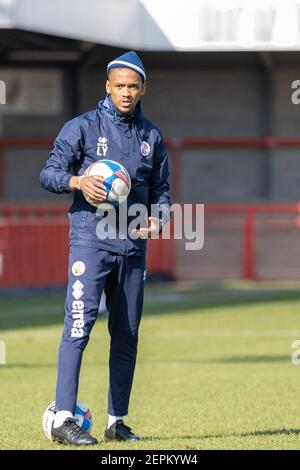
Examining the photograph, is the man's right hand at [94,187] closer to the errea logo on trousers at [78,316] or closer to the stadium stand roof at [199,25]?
the errea logo on trousers at [78,316]

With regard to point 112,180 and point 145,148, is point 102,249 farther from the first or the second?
point 145,148

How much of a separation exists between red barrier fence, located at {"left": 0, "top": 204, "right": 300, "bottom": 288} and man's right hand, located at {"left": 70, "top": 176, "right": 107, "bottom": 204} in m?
14.2

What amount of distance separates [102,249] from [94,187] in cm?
44

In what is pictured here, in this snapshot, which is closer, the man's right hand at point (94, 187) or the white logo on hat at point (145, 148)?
the man's right hand at point (94, 187)

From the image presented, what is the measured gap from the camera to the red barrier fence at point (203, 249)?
21.8 metres

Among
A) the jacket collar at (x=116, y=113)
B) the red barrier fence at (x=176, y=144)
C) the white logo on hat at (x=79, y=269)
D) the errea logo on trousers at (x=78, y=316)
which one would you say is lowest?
the errea logo on trousers at (x=78, y=316)

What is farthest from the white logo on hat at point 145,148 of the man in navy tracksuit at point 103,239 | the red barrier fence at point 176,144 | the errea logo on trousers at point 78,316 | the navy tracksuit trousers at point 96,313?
the red barrier fence at point 176,144

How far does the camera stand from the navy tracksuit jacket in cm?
757

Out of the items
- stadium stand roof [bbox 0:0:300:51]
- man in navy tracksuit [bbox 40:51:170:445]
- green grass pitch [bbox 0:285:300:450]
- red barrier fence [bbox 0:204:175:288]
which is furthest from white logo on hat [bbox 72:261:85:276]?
stadium stand roof [bbox 0:0:300:51]

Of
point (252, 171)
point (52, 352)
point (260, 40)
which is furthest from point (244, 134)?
point (52, 352)

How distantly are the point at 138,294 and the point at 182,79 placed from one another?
25.6m

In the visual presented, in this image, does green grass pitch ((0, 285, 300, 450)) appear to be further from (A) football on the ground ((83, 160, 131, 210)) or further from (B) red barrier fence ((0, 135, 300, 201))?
(B) red barrier fence ((0, 135, 300, 201))

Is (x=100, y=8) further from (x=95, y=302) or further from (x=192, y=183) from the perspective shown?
(x=95, y=302)

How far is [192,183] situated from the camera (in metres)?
33.0
